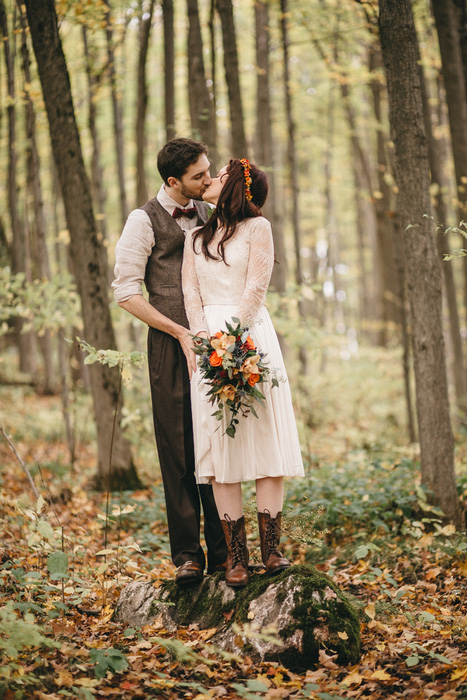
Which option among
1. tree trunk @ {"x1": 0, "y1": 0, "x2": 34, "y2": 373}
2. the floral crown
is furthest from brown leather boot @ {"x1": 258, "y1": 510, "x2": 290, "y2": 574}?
tree trunk @ {"x1": 0, "y1": 0, "x2": 34, "y2": 373}

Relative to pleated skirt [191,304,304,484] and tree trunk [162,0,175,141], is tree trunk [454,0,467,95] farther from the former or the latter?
pleated skirt [191,304,304,484]

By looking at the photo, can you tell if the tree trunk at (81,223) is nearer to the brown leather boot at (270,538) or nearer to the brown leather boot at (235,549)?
the brown leather boot at (235,549)

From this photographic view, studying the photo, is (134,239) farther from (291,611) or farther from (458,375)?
(458,375)

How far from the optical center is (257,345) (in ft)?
11.7

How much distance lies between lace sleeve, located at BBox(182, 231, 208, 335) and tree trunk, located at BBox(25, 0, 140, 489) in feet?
10.1

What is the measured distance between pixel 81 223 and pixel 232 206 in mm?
3329

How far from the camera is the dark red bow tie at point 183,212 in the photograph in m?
3.87

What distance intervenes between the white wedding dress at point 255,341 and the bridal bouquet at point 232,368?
17cm

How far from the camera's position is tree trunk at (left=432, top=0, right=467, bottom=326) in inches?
278

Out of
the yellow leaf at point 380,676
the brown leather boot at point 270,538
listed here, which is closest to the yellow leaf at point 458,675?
the yellow leaf at point 380,676

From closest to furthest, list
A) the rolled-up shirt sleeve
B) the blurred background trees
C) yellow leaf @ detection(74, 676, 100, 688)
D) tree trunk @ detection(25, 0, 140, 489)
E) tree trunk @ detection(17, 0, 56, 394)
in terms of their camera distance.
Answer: yellow leaf @ detection(74, 676, 100, 688) < the rolled-up shirt sleeve < tree trunk @ detection(25, 0, 140, 489) < the blurred background trees < tree trunk @ detection(17, 0, 56, 394)

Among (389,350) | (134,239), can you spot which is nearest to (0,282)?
(134,239)

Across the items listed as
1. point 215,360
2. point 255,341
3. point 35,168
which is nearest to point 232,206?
point 255,341

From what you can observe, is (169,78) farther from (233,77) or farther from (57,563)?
(57,563)
